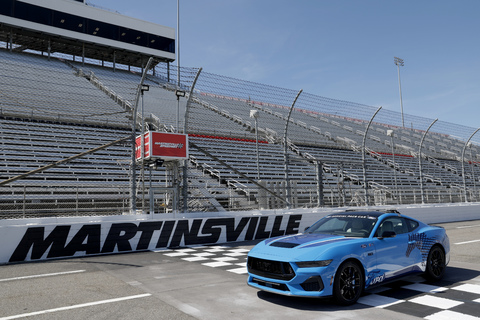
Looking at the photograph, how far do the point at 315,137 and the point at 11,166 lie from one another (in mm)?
17092

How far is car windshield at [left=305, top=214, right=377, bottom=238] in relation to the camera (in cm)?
556

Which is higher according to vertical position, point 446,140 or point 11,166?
point 446,140

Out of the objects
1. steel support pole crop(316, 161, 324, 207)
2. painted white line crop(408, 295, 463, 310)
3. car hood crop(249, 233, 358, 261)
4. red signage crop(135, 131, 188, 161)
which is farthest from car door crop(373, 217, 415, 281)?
steel support pole crop(316, 161, 324, 207)

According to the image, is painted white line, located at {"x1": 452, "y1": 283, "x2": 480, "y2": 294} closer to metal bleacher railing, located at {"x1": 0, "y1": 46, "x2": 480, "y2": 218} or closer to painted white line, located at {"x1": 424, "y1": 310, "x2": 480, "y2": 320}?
painted white line, located at {"x1": 424, "y1": 310, "x2": 480, "y2": 320}

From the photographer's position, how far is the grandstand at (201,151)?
1159 cm

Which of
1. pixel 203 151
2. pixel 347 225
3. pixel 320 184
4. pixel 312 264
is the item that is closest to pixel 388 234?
pixel 347 225

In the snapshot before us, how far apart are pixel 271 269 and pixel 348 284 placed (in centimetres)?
99

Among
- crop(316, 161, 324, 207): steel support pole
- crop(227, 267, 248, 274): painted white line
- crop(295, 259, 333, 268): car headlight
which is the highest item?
crop(316, 161, 324, 207): steel support pole

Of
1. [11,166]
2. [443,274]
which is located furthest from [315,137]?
[443,274]

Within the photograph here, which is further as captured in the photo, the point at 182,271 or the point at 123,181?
the point at 123,181

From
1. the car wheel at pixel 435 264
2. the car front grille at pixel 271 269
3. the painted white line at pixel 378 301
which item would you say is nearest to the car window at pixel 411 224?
the car wheel at pixel 435 264

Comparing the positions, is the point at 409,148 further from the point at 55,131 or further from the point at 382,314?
the point at 382,314

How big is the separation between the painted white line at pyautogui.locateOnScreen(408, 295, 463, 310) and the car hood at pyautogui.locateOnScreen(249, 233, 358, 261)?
1.01 meters

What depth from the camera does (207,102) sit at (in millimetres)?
18438
